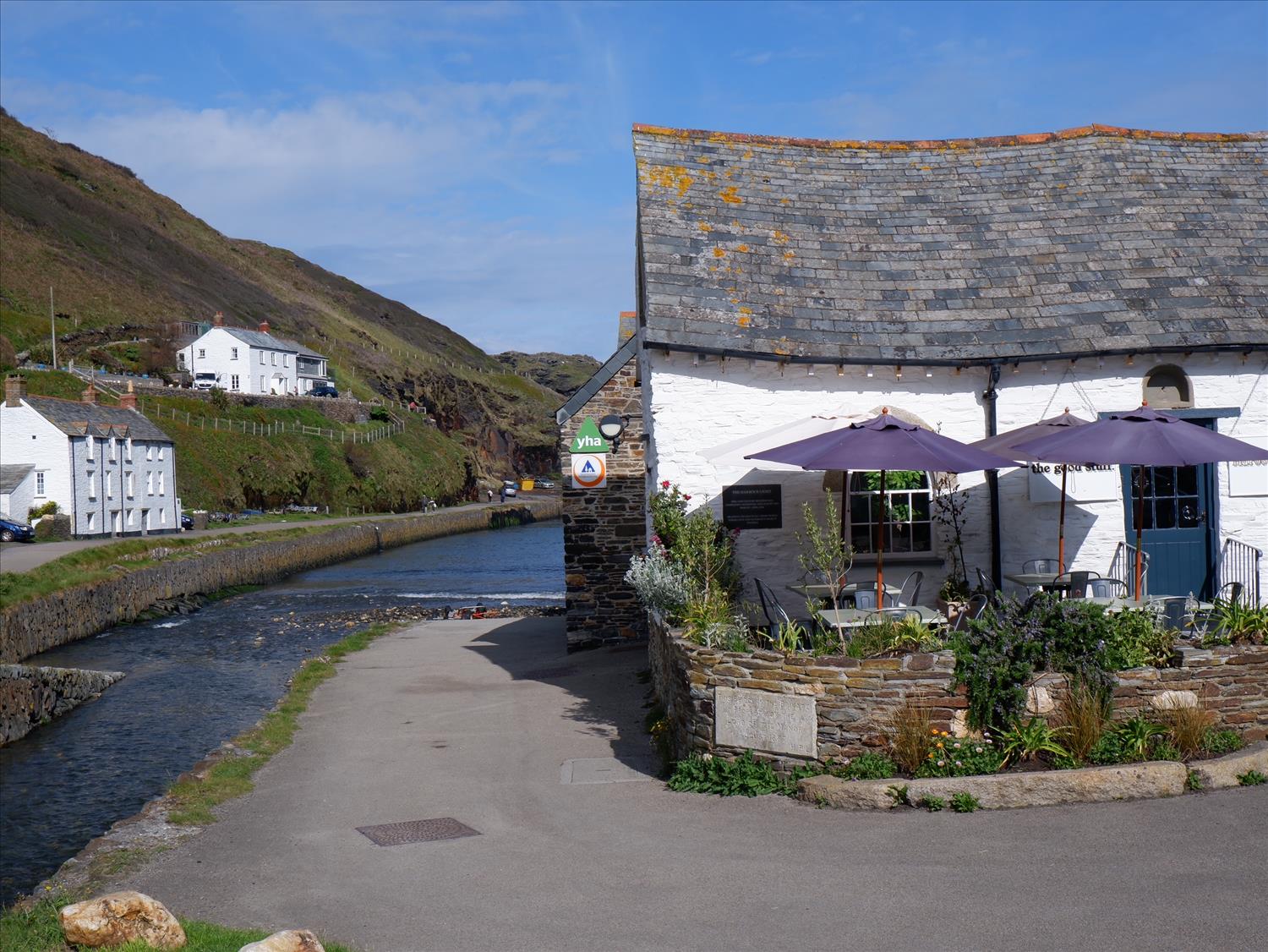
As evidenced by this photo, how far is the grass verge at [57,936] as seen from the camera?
6.11 meters

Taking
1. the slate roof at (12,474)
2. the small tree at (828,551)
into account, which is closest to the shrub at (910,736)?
the small tree at (828,551)

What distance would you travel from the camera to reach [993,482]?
1302 centimetres

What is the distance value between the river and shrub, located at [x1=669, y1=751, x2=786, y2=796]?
6.92m

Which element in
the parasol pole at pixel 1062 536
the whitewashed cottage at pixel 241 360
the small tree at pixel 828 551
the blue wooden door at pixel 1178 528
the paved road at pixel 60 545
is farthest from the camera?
the whitewashed cottage at pixel 241 360

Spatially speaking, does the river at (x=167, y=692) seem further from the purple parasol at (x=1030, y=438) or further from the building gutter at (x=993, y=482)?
the purple parasol at (x=1030, y=438)

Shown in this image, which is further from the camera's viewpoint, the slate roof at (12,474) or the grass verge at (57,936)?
the slate roof at (12,474)

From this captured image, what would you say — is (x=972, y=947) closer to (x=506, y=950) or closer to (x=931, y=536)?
(x=506, y=950)

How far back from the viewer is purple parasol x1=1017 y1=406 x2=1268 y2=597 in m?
10.2

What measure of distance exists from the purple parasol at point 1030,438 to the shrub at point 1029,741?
10.2 feet

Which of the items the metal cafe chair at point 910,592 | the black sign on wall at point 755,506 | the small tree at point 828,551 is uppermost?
the black sign on wall at point 755,506

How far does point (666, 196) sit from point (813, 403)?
3568 mm

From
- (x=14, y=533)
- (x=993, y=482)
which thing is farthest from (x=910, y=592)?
(x=14, y=533)

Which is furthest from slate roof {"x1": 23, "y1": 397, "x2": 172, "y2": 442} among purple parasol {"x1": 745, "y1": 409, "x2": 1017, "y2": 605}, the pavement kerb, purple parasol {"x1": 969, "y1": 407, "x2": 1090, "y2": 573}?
the pavement kerb

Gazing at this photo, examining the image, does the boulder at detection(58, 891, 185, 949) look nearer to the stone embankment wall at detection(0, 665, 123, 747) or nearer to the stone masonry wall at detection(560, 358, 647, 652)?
the stone masonry wall at detection(560, 358, 647, 652)
